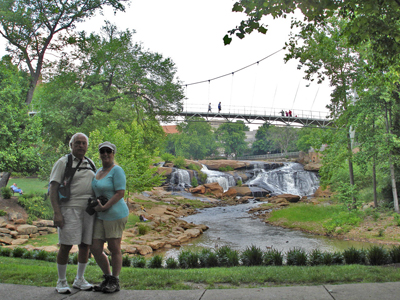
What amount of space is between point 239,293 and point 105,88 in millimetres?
16750

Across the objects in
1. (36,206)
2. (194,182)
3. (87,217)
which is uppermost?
(87,217)

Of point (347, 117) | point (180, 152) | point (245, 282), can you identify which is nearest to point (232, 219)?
point (347, 117)

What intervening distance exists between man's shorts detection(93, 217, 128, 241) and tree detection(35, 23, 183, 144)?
13.0 meters

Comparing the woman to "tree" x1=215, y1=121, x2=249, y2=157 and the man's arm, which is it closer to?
the man's arm

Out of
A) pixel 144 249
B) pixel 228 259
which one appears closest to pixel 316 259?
pixel 228 259

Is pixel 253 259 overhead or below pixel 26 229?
overhead

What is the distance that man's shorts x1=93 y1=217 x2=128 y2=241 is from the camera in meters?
3.43

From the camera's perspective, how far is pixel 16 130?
13109 mm

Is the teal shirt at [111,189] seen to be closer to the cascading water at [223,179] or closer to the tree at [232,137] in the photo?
the cascading water at [223,179]

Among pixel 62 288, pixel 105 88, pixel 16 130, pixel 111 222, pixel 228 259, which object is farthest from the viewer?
pixel 105 88

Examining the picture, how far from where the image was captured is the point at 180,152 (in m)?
56.1

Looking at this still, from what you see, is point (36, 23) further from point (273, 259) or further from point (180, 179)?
point (180, 179)

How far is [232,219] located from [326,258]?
40.7 ft

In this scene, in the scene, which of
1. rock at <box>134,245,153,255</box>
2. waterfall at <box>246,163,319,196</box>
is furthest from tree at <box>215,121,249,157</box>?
rock at <box>134,245,153,255</box>
